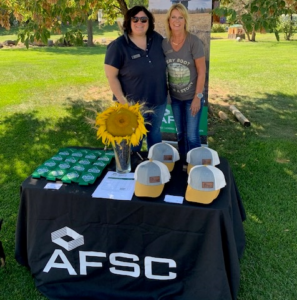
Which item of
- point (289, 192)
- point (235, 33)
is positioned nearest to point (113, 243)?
point (289, 192)

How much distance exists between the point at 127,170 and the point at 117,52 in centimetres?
105

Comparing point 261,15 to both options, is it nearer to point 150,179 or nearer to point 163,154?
point 163,154

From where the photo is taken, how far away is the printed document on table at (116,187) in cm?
223

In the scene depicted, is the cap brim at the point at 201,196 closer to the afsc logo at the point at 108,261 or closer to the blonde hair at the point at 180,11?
the afsc logo at the point at 108,261

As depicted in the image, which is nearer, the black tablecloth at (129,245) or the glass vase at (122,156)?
the black tablecloth at (129,245)

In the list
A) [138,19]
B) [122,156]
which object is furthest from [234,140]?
[122,156]

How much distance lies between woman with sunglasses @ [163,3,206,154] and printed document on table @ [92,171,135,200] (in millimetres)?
1204

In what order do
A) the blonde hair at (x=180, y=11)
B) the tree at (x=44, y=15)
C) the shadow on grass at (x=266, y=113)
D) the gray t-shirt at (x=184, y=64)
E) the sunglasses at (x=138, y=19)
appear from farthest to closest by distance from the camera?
the shadow on grass at (x=266, y=113)
the tree at (x=44, y=15)
the gray t-shirt at (x=184, y=64)
the blonde hair at (x=180, y=11)
the sunglasses at (x=138, y=19)

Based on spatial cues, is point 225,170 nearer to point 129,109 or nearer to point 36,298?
point 129,109

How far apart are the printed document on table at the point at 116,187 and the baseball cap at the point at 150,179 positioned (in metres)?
0.11

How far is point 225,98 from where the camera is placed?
8.32 m

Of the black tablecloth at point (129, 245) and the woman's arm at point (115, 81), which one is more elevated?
the woman's arm at point (115, 81)

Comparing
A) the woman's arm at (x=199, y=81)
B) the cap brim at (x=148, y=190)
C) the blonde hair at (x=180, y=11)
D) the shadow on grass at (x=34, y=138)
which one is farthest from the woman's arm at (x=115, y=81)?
the shadow on grass at (x=34, y=138)

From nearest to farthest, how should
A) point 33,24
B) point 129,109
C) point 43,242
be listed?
point 129,109 < point 43,242 < point 33,24
